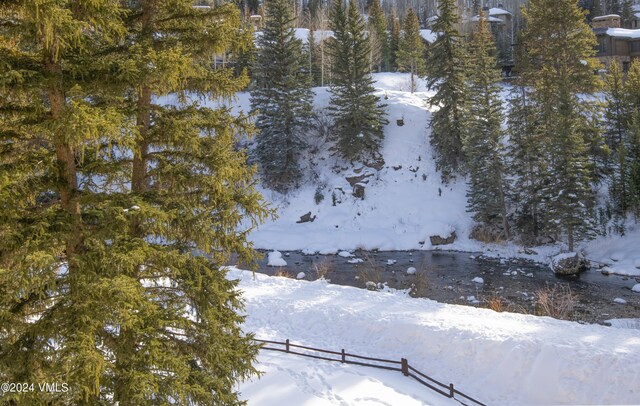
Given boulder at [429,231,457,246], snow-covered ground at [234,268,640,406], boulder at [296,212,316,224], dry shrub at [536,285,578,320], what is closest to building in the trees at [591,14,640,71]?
boulder at [429,231,457,246]

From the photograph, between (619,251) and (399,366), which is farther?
(619,251)

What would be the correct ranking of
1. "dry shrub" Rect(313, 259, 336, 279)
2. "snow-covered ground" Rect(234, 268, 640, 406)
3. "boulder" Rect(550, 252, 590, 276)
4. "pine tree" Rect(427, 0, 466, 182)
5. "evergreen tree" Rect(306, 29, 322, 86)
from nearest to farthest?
"snow-covered ground" Rect(234, 268, 640, 406), "boulder" Rect(550, 252, 590, 276), "dry shrub" Rect(313, 259, 336, 279), "pine tree" Rect(427, 0, 466, 182), "evergreen tree" Rect(306, 29, 322, 86)

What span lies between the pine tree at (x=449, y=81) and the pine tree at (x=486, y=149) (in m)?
3.33

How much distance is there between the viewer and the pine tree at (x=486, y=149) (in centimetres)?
2798

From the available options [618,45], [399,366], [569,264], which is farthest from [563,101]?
[618,45]

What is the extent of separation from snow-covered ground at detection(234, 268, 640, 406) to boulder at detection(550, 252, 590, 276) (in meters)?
7.62

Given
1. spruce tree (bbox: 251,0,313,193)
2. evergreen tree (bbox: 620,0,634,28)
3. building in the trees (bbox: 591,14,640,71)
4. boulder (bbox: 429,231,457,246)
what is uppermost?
evergreen tree (bbox: 620,0,634,28)

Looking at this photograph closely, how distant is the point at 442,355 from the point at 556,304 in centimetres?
853

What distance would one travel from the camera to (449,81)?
112ft

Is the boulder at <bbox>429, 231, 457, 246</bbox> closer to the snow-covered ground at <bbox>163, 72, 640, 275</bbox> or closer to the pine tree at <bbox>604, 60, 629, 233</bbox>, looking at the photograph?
the snow-covered ground at <bbox>163, 72, 640, 275</bbox>

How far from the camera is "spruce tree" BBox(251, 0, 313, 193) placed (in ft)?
118

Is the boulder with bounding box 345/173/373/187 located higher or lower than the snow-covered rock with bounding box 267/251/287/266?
higher

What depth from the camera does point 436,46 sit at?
3494 cm

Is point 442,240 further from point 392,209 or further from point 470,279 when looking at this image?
point 470,279
